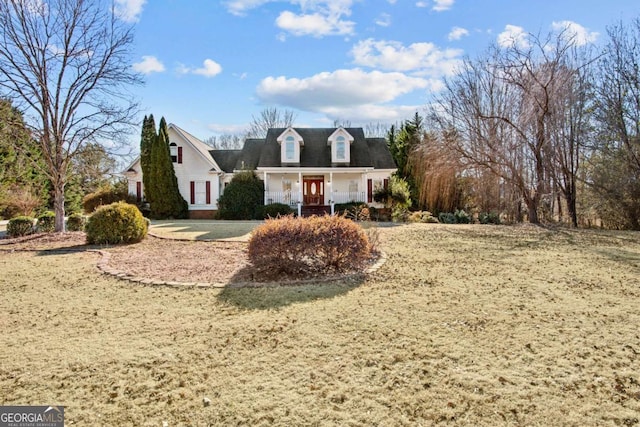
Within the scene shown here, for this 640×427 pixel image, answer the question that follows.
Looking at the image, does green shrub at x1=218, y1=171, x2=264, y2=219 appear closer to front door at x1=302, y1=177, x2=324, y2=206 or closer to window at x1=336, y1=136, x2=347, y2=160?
front door at x1=302, y1=177, x2=324, y2=206

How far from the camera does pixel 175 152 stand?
23906 mm

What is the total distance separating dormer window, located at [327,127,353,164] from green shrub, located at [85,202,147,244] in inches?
597

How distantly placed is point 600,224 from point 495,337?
1817 centimetres

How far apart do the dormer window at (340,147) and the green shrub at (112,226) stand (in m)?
15.2

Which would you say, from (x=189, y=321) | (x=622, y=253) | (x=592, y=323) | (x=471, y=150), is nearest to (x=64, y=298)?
(x=189, y=321)

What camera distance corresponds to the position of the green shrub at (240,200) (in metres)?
21.2

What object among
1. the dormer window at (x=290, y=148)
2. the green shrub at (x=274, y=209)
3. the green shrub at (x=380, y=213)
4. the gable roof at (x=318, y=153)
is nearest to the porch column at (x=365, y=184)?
the gable roof at (x=318, y=153)

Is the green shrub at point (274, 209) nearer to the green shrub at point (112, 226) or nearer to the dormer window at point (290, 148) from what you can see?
the dormer window at point (290, 148)

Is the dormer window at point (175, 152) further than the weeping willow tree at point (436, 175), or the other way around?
the dormer window at point (175, 152)

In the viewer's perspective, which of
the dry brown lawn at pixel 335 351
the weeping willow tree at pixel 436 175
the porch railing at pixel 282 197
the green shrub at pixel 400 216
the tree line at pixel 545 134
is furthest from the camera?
the porch railing at pixel 282 197

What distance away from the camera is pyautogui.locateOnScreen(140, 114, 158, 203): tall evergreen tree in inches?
875

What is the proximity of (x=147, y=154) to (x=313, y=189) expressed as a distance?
11395 millimetres

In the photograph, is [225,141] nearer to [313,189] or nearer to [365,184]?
[313,189]

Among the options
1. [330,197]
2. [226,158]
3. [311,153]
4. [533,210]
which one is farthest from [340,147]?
[533,210]
